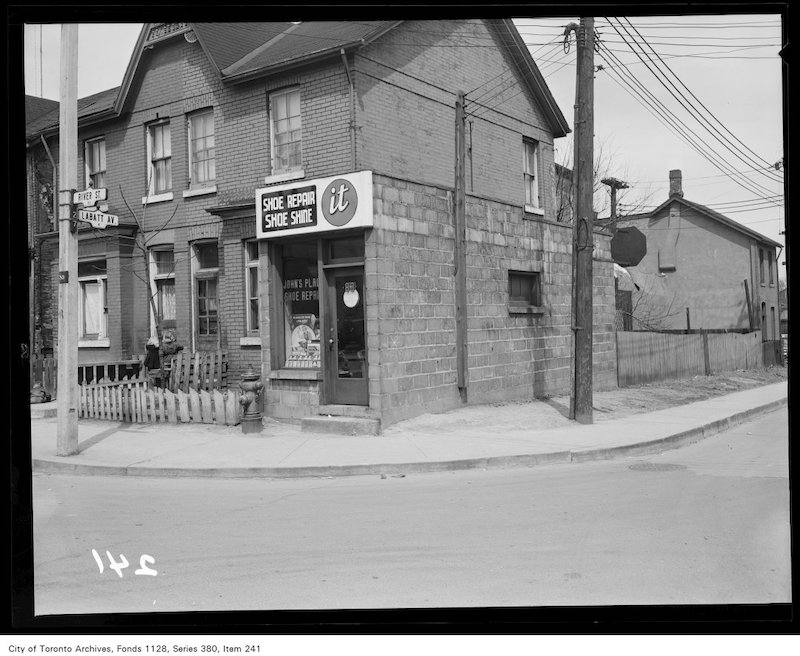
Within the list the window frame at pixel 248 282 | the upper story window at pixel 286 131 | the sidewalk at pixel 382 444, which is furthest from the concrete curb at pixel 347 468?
the upper story window at pixel 286 131

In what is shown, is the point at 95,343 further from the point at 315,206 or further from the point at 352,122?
the point at 352,122

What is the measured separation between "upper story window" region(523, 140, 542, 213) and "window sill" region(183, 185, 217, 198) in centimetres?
756

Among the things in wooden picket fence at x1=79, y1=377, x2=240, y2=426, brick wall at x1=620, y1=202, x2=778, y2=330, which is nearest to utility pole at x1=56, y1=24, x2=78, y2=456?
wooden picket fence at x1=79, y1=377, x2=240, y2=426

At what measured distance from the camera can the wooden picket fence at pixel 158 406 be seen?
40.2 ft

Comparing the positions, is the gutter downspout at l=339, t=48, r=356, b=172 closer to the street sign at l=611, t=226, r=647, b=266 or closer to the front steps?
the front steps

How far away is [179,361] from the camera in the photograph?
15.5 meters

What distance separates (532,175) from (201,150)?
7991 millimetres

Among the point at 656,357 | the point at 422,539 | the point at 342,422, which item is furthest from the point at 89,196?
the point at 656,357

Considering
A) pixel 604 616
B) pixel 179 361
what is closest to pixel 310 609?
pixel 604 616

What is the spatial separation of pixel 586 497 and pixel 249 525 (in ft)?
10.9

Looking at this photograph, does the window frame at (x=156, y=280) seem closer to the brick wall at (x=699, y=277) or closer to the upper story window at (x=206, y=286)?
the upper story window at (x=206, y=286)

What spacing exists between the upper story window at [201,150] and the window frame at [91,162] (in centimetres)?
279

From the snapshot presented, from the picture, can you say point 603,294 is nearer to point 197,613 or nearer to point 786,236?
point 786,236

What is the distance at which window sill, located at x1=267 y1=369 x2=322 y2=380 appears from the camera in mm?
12656
